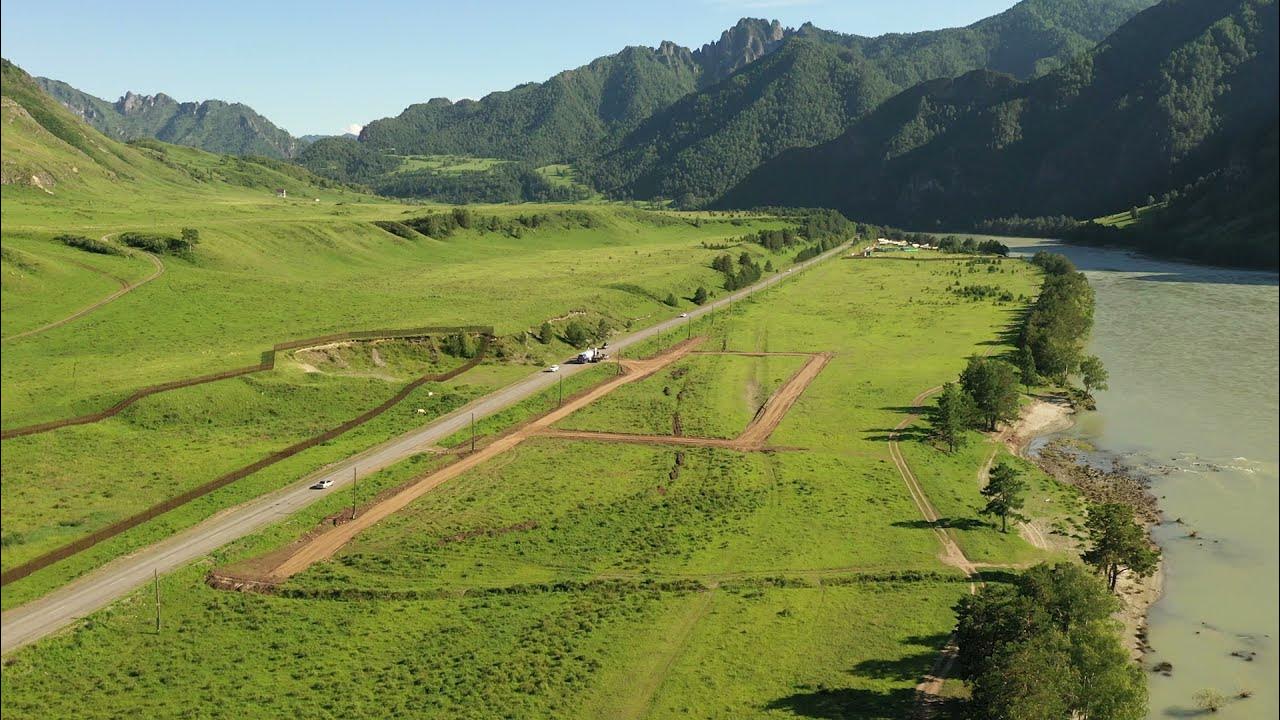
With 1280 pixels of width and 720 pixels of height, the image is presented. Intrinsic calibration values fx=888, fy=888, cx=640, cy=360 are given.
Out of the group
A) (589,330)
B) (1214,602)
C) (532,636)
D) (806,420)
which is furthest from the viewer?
(589,330)

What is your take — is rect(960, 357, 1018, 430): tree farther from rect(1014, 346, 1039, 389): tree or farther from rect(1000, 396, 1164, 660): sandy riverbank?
rect(1014, 346, 1039, 389): tree

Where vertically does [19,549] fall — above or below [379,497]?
above

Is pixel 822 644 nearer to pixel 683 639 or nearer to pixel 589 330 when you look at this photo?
pixel 683 639

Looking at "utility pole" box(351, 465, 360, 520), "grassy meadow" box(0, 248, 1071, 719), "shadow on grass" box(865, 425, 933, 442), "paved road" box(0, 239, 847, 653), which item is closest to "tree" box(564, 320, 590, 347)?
"paved road" box(0, 239, 847, 653)

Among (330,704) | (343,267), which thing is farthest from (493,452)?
(343,267)

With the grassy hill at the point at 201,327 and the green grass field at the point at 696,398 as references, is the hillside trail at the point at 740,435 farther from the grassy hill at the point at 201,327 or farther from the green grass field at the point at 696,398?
the grassy hill at the point at 201,327

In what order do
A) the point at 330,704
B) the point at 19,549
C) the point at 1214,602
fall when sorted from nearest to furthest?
the point at 19,549 → the point at 330,704 → the point at 1214,602

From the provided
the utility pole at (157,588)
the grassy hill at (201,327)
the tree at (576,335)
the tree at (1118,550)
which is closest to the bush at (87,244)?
the grassy hill at (201,327)
